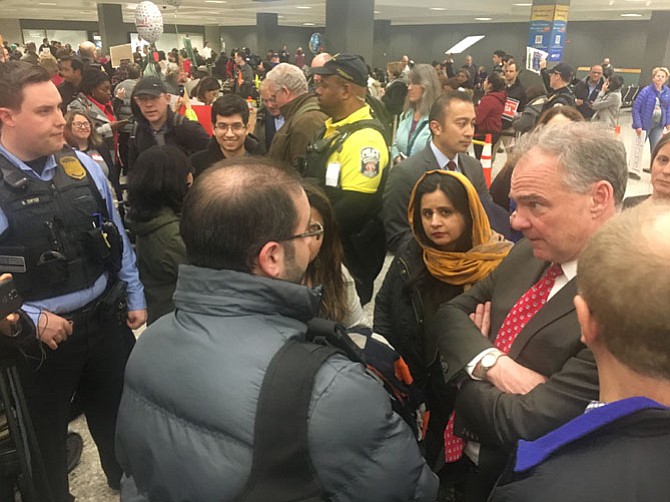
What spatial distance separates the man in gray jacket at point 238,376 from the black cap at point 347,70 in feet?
6.00

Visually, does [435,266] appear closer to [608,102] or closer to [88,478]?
[88,478]

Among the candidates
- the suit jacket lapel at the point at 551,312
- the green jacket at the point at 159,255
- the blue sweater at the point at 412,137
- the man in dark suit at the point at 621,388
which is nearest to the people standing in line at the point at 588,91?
the blue sweater at the point at 412,137

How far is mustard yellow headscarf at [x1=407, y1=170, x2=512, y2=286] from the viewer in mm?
1762

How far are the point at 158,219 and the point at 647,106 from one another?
24.7ft

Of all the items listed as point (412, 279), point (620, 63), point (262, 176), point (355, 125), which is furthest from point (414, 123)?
Answer: point (620, 63)

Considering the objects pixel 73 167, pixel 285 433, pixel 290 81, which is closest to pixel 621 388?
pixel 285 433

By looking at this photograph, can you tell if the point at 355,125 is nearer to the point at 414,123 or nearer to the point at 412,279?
the point at 412,279

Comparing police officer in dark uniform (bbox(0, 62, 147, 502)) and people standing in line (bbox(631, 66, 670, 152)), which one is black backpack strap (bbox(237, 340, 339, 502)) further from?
people standing in line (bbox(631, 66, 670, 152))

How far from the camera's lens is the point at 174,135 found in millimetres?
3721

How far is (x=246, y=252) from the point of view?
986 millimetres

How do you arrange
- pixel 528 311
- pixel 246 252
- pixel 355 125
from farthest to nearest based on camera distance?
1. pixel 355 125
2. pixel 528 311
3. pixel 246 252

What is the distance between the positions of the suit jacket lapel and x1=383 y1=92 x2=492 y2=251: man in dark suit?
1.28m

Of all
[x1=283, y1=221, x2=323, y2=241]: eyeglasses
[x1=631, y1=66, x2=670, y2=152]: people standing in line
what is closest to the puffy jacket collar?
[x1=283, y1=221, x2=323, y2=241]: eyeglasses

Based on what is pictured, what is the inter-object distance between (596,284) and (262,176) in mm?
610
